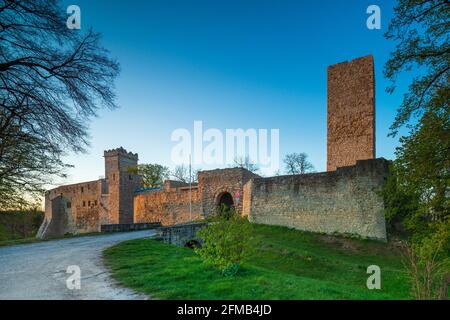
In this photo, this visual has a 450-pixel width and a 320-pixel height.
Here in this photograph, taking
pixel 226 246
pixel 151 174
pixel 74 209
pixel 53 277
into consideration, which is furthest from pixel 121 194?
pixel 226 246

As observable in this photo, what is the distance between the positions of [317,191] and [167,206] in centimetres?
1658

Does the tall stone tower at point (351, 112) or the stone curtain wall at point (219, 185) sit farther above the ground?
the tall stone tower at point (351, 112)

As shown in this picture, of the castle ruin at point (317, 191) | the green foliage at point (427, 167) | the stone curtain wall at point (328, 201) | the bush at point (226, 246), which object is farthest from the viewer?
the castle ruin at point (317, 191)

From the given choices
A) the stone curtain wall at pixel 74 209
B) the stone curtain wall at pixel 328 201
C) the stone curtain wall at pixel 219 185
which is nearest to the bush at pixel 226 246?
the stone curtain wall at pixel 328 201

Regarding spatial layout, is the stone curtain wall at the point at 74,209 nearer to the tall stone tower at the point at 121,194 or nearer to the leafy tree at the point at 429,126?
the tall stone tower at the point at 121,194

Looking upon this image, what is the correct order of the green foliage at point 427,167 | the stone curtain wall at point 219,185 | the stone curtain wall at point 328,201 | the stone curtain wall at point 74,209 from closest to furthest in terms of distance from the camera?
the green foliage at point 427,167, the stone curtain wall at point 328,201, the stone curtain wall at point 219,185, the stone curtain wall at point 74,209

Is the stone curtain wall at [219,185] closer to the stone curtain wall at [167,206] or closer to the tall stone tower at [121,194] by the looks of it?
the stone curtain wall at [167,206]

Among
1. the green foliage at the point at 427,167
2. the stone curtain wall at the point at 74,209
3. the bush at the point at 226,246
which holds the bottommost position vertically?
the stone curtain wall at the point at 74,209

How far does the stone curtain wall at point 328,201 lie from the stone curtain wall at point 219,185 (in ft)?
12.0

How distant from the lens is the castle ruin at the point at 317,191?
18.4 metres

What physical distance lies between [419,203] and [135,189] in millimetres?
31484

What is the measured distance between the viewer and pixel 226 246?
7.64 metres

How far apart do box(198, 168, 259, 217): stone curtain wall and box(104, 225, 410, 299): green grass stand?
6.70 meters

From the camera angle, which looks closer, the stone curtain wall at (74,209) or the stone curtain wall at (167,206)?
the stone curtain wall at (167,206)
